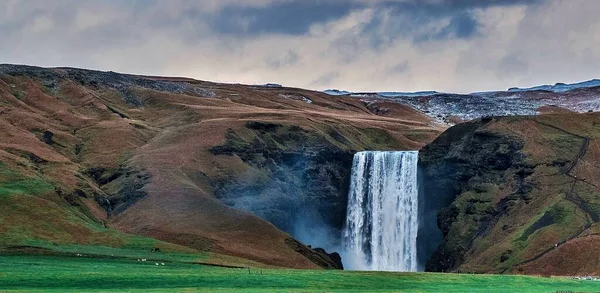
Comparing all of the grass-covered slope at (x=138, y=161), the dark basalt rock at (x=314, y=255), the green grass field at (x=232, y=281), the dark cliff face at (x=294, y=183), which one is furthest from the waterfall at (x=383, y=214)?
the green grass field at (x=232, y=281)

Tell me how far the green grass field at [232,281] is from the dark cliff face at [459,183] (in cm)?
4025

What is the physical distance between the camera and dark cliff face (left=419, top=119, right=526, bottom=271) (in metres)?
132

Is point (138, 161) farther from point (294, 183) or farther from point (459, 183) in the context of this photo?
point (459, 183)

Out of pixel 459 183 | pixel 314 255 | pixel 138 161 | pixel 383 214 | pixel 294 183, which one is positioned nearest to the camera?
pixel 314 255

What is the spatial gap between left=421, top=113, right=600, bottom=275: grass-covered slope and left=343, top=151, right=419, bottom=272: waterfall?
10.6 feet

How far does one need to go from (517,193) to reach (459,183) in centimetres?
1131

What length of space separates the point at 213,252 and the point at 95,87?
278 ft

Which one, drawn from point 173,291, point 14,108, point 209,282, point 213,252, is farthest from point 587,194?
point 14,108

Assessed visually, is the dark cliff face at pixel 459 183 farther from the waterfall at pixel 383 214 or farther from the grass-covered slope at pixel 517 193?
the waterfall at pixel 383 214

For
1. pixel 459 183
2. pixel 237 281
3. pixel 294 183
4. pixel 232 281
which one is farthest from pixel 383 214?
pixel 232 281

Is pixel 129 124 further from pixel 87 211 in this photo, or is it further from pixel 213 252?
pixel 213 252

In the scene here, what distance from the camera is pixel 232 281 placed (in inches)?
3177

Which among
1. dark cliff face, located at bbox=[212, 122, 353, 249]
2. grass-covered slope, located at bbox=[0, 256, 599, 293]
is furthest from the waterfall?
grass-covered slope, located at bbox=[0, 256, 599, 293]

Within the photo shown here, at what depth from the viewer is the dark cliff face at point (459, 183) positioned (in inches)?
5197
